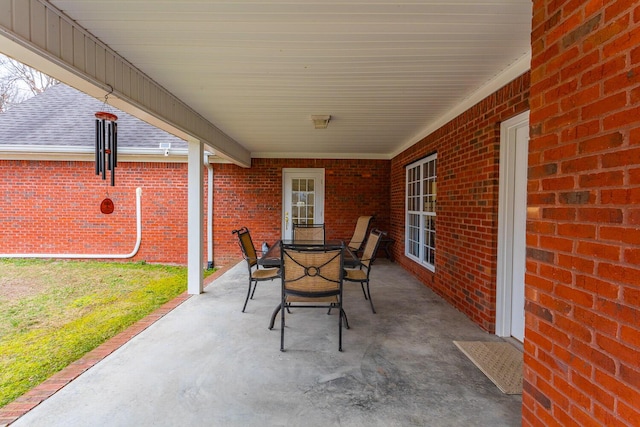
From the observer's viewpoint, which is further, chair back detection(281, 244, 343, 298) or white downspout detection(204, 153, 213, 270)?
white downspout detection(204, 153, 213, 270)

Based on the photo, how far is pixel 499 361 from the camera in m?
2.52

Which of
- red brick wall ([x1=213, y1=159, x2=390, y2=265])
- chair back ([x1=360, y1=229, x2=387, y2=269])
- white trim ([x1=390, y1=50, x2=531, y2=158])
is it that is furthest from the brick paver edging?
white trim ([x1=390, y1=50, x2=531, y2=158])

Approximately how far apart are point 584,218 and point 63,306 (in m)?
5.35

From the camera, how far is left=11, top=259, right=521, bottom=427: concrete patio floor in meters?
1.86

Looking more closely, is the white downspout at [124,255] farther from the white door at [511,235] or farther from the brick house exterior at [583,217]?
the brick house exterior at [583,217]

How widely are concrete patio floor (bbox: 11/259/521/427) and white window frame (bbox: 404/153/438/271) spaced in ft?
5.30

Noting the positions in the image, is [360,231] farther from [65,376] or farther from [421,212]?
[65,376]

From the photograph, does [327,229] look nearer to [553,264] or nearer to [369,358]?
[369,358]

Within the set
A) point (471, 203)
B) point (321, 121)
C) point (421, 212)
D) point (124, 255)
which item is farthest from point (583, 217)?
point (124, 255)

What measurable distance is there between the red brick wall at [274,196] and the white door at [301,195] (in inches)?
5.1

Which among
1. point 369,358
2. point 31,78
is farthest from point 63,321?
point 31,78

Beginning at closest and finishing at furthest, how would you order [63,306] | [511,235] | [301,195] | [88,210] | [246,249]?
[511,235] → [246,249] → [63,306] → [88,210] → [301,195]

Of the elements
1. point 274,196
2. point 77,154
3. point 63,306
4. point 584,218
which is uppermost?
point 77,154

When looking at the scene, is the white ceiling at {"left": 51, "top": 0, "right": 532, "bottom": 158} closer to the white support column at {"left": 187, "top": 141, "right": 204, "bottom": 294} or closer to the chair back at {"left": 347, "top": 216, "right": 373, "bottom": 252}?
the white support column at {"left": 187, "top": 141, "right": 204, "bottom": 294}
